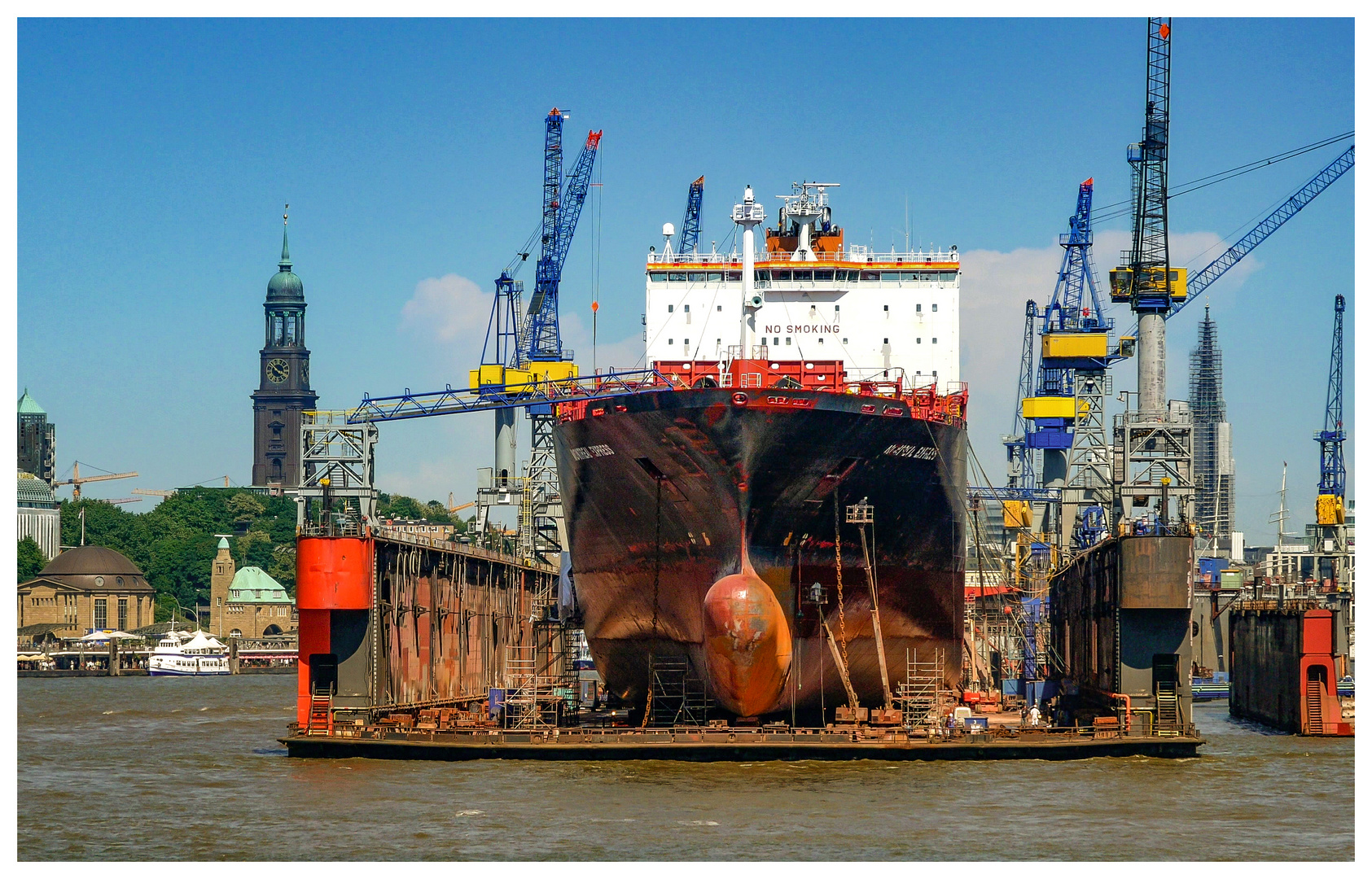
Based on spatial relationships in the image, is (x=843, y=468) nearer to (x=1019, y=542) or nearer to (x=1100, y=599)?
(x=1100, y=599)

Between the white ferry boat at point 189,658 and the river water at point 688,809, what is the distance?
326 feet

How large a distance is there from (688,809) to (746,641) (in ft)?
24.6

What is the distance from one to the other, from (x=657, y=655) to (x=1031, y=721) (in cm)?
956

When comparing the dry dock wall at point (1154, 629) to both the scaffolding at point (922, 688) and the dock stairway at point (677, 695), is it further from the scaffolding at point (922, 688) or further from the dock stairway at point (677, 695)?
the dock stairway at point (677, 695)

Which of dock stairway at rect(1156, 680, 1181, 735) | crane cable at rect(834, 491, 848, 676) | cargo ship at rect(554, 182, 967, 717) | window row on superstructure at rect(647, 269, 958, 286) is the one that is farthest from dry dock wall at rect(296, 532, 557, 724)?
dock stairway at rect(1156, 680, 1181, 735)

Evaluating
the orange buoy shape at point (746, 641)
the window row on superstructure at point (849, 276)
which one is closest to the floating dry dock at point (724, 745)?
the orange buoy shape at point (746, 641)

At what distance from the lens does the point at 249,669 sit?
153500 mm

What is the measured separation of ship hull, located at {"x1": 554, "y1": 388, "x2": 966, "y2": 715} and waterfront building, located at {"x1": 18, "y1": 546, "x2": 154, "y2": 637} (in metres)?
153

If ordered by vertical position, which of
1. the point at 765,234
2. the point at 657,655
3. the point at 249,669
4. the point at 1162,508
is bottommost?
the point at 249,669

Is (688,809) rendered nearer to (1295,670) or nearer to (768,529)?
(768,529)
